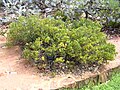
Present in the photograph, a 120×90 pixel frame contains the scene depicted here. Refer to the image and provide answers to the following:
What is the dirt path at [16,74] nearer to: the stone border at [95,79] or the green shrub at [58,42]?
the green shrub at [58,42]

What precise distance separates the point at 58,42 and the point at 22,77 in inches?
23.2

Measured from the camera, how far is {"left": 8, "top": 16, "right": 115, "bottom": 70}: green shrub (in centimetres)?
431

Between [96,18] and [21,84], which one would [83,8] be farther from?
[21,84]

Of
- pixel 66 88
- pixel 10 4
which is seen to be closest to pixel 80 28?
pixel 66 88

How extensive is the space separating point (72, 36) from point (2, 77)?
0.95m

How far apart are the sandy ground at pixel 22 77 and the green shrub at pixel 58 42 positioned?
0.14 m

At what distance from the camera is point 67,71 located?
4324 mm

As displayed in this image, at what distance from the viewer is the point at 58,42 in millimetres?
4371

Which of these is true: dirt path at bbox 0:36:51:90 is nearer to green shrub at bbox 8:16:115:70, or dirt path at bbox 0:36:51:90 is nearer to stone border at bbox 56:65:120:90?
green shrub at bbox 8:16:115:70

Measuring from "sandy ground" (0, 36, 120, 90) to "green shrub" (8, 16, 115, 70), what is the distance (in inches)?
5.4

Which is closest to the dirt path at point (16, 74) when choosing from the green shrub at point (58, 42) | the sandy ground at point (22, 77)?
the sandy ground at point (22, 77)

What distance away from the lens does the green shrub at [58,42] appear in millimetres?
4312

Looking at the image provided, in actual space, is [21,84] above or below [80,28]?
below

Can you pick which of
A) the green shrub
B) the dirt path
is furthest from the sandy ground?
the green shrub
